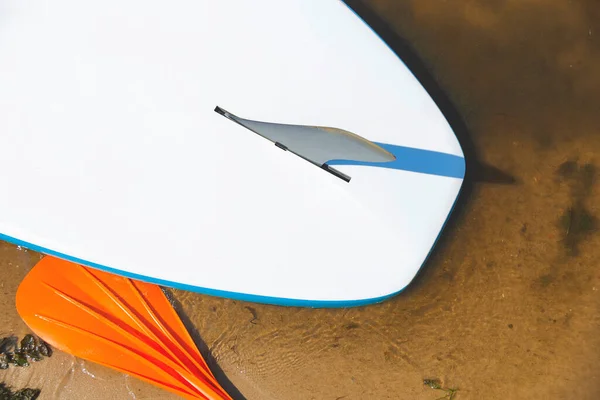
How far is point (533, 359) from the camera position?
93.4 inches

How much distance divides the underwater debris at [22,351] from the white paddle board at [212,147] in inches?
26.3

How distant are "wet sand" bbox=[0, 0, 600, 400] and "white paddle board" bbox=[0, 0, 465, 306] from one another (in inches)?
14.9

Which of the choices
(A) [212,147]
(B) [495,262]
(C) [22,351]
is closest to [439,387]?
(B) [495,262]

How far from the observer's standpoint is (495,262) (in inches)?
93.3

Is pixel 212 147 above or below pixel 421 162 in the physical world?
above

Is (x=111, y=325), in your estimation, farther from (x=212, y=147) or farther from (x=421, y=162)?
(x=421, y=162)

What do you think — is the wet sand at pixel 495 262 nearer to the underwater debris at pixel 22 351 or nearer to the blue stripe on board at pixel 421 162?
the underwater debris at pixel 22 351

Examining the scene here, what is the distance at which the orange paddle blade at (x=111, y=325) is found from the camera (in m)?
2.34

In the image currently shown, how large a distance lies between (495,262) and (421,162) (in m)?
0.76

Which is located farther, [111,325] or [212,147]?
[111,325]

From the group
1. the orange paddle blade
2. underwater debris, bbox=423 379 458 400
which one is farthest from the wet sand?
the orange paddle blade

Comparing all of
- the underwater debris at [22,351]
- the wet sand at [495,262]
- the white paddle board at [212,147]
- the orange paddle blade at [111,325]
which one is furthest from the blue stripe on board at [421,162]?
the underwater debris at [22,351]

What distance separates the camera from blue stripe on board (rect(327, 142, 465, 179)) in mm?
2070

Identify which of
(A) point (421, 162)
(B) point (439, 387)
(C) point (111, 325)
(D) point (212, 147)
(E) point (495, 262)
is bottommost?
(B) point (439, 387)
